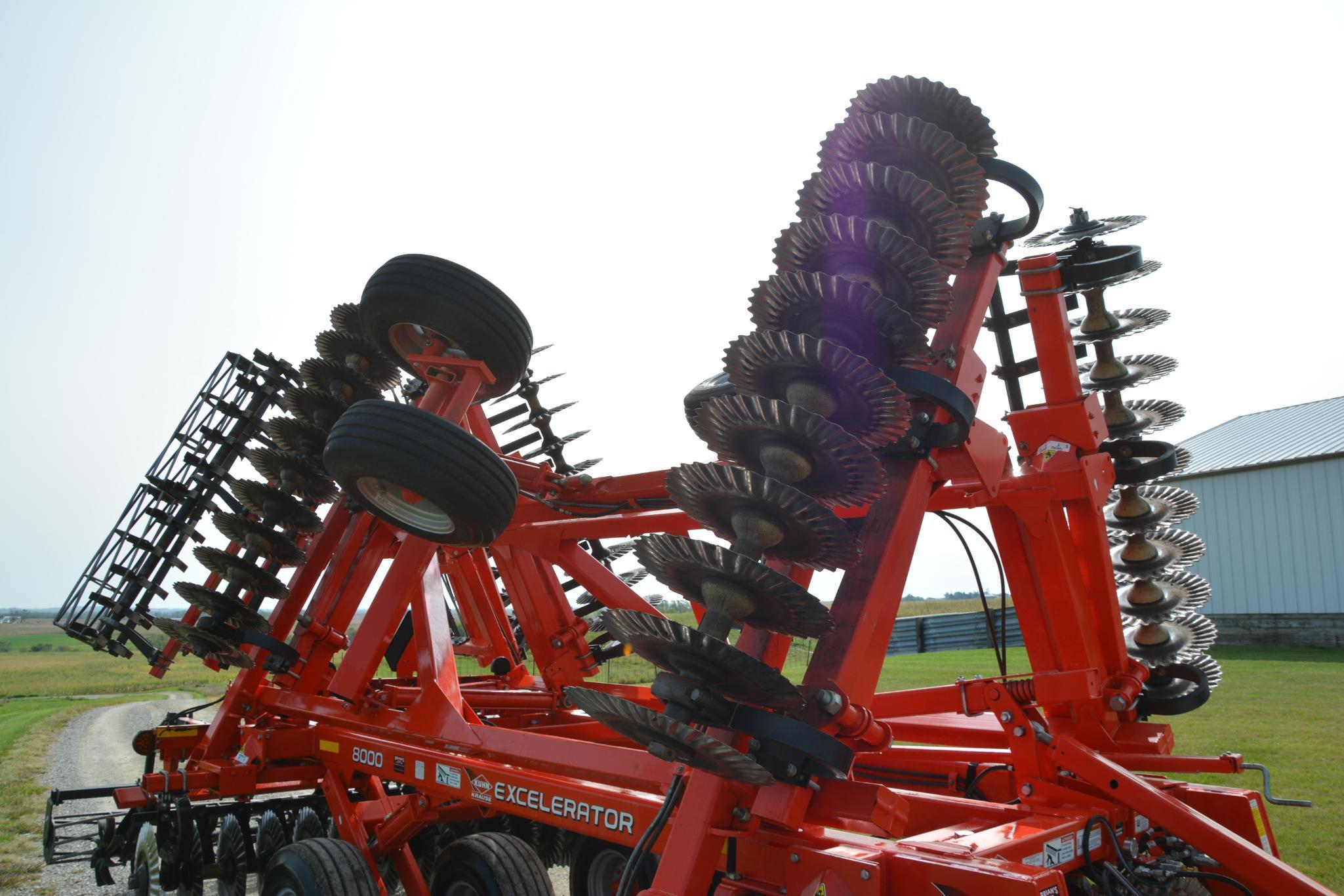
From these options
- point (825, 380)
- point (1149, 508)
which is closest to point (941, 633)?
point (1149, 508)

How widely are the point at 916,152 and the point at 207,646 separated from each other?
5700mm

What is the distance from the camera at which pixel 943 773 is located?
5180 mm

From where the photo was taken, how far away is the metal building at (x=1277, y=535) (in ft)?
79.4

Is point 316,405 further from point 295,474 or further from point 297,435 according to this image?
point 295,474

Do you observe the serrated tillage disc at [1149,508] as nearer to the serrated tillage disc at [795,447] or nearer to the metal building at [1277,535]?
the serrated tillage disc at [795,447]

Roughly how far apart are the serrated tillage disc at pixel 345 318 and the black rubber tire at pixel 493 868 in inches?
153

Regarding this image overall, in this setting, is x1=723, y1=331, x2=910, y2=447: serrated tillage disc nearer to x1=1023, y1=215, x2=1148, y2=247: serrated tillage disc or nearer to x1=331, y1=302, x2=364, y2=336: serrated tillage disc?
x1=1023, y1=215, x2=1148, y2=247: serrated tillage disc

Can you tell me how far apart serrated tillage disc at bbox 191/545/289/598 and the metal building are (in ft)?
72.4

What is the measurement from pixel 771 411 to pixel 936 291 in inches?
29.3

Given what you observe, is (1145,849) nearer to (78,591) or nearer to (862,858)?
(862,858)

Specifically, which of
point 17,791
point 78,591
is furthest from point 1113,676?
point 17,791

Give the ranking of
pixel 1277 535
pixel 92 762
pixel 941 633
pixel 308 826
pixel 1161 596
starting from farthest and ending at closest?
1. pixel 941 633
2. pixel 1277 535
3. pixel 92 762
4. pixel 308 826
5. pixel 1161 596

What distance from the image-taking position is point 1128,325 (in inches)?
208

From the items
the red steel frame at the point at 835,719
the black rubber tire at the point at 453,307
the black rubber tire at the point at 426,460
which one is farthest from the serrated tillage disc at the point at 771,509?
the black rubber tire at the point at 453,307
